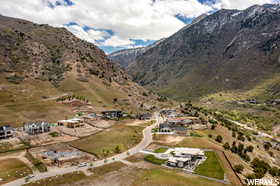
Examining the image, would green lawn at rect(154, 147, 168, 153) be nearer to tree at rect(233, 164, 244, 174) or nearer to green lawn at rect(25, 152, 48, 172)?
tree at rect(233, 164, 244, 174)

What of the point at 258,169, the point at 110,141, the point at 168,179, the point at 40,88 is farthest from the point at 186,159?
the point at 40,88

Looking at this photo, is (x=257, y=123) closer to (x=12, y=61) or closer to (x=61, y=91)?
(x=61, y=91)

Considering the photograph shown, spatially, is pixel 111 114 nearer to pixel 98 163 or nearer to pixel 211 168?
pixel 98 163

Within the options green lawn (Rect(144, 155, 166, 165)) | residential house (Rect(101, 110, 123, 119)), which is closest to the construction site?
green lawn (Rect(144, 155, 166, 165))

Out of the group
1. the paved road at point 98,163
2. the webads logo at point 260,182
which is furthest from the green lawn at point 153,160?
the webads logo at point 260,182

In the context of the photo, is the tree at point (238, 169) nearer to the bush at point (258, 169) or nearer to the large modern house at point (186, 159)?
the bush at point (258, 169)

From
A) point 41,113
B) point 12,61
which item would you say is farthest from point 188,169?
point 12,61
